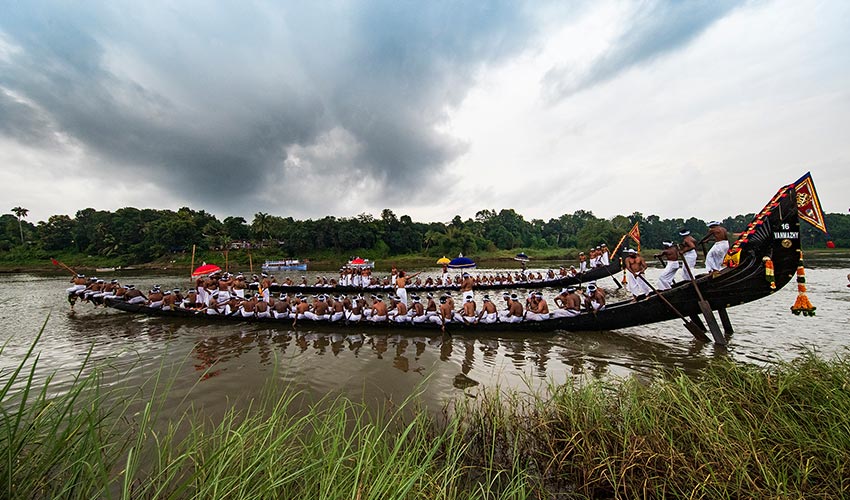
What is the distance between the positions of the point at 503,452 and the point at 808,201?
870cm

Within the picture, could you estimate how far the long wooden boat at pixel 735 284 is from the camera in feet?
Result: 23.8

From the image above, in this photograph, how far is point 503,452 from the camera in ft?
13.5

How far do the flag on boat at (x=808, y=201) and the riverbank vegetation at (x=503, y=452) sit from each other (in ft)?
14.0

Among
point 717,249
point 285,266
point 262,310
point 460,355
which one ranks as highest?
point 285,266

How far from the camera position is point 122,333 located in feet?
38.8

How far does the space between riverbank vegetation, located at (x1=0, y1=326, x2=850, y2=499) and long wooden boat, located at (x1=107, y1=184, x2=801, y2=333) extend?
13.8 ft

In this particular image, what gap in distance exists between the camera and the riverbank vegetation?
2.31 m

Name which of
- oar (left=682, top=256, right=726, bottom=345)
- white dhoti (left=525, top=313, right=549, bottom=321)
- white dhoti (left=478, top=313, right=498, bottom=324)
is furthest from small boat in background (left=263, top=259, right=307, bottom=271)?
oar (left=682, top=256, right=726, bottom=345)

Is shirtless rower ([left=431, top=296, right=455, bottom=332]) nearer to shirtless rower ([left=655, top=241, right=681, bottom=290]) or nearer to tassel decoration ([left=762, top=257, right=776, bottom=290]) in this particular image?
shirtless rower ([left=655, top=241, right=681, bottom=290])

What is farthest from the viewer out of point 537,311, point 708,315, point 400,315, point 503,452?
point 400,315

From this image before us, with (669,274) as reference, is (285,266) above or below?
above

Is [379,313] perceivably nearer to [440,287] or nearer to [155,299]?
[155,299]

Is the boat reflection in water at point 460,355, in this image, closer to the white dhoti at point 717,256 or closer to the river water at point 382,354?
the river water at point 382,354

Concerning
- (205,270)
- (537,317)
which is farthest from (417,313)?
(205,270)
